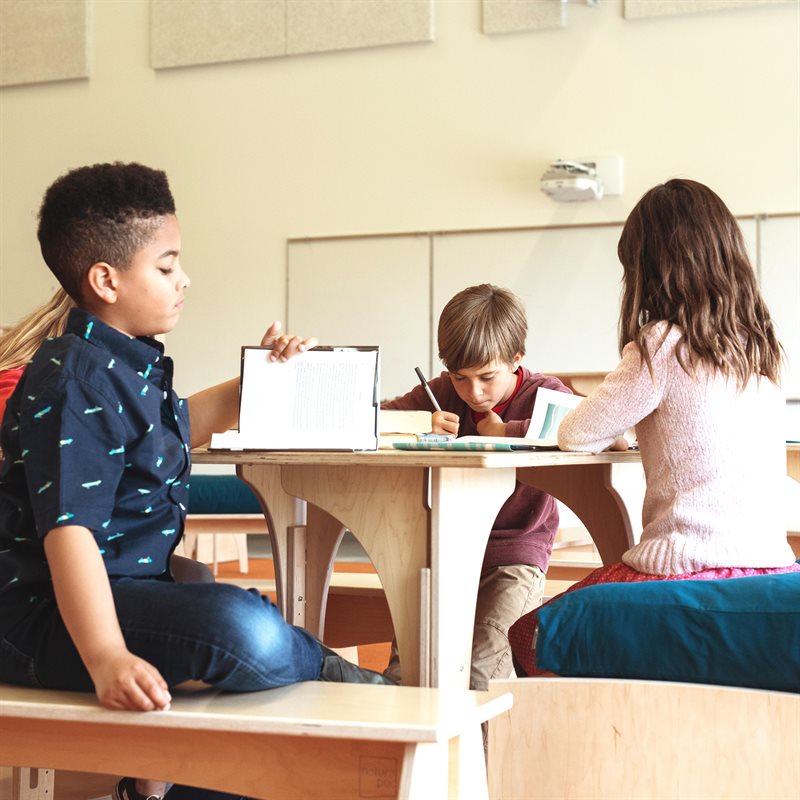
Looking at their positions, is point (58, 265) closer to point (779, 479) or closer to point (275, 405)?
point (275, 405)

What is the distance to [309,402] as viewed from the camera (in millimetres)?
1567

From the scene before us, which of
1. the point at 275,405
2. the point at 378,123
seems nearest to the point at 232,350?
the point at 378,123

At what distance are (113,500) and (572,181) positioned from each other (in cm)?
462

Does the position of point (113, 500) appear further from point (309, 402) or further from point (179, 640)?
point (309, 402)

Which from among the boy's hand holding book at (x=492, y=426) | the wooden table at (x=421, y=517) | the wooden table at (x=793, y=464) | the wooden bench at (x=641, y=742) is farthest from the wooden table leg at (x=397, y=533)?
the wooden table at (x=793, y=464)

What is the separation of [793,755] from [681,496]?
1.31 feet

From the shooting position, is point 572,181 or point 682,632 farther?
point 572,181

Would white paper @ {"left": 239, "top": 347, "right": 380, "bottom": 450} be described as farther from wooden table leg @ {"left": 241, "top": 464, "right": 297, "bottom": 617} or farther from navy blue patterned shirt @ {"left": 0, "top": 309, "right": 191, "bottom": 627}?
wooden table leg @ {"left": 241, "top": 464, "right": 297, "bottom": 617}

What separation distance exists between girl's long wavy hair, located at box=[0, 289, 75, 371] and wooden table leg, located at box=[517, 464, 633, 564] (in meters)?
0.87

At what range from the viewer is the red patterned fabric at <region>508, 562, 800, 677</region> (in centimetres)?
154

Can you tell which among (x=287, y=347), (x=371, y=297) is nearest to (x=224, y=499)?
(x=371, y=297)

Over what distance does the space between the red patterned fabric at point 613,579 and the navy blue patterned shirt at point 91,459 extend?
50 centimetres

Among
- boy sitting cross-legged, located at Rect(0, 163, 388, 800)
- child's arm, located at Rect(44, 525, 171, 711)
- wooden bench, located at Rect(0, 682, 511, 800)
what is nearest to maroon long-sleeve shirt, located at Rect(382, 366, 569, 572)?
boy sitting cross-legged, located at Rect(0, 163, 388, 800)

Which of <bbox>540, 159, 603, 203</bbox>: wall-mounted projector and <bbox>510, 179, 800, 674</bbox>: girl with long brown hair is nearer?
<bbox>510, 179, 800, 674</bbox>: girl with long brown hair
